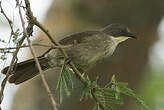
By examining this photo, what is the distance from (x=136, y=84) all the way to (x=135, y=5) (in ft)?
4.75

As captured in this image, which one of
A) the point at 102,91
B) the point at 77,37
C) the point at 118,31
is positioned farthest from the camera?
the point at 118,31

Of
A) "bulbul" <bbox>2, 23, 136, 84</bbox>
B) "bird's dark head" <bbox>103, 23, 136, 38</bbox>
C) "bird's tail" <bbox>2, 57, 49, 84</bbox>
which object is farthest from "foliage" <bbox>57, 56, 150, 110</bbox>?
"bird's dark head" <bbox>103, 23, 136, 38</bbox>

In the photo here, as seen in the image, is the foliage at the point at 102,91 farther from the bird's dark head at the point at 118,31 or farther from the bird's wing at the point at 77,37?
the bird's dark head at the point at 118,31

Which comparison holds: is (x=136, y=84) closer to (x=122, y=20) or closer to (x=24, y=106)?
(x=122, y=20)

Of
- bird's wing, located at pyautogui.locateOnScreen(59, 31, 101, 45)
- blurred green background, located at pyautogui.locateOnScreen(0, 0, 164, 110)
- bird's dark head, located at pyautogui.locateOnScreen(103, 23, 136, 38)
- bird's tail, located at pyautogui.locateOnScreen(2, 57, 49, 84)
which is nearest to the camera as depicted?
bird's tail, located at pyautogui.locateOnScreen(2, 57, 49, 84)

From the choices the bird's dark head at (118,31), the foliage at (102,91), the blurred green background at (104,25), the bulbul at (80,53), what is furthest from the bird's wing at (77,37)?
the blurred green background at (104,25)

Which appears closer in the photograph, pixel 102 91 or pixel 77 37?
pixel 102 91

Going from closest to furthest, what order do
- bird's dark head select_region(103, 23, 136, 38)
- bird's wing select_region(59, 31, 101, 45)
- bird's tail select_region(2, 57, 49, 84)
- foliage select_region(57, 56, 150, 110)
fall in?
1. foliage select_region(57, 56, 150, 110)
2. bird's tail select_region(2, 57, 49, 84)
3. bird's wing select_region(59, 31, 101, 45)
4. bird's dark head select_region(103, 23, 136, 38)

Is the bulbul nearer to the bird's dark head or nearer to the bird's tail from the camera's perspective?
the bird's tail

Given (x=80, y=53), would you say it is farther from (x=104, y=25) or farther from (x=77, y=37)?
(x=104, y=25)

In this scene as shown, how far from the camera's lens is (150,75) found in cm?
829

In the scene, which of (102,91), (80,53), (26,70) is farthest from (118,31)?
(102,91)

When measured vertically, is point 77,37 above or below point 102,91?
above

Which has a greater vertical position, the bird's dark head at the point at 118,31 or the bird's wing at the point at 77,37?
the bird's wing at the point at 77,37
